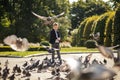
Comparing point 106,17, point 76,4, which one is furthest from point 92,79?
point 76,4

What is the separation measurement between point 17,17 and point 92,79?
49.1m

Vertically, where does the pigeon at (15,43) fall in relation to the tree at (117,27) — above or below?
above

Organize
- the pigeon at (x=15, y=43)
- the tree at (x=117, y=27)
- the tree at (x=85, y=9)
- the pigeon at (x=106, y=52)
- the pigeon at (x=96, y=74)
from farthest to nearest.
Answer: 1. the tree at (x=85, y=9)
2. the tree at (x=117, y=27)
3. the pigeon at (x=15, y=43)
4. the pigeon at (x=106, y=52)
5. the pigeon at (x=96, y=74)

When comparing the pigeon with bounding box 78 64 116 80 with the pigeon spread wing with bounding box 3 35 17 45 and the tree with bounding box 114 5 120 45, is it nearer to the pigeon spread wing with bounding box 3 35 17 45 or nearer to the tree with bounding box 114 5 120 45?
the pigeon spread wing with bounding box 3 35 17 45

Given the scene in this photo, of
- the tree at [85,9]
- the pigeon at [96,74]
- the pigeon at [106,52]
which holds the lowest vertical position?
the tree at [85,9]

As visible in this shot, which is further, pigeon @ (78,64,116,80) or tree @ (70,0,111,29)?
tree @ (70,0,111,29)

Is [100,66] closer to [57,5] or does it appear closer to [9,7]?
[9,7]

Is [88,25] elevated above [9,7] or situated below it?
below

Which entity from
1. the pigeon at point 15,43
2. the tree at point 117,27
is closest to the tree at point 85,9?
the tree at point 117,27

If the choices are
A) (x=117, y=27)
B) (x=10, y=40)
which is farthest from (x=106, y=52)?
(x=117, y=27)

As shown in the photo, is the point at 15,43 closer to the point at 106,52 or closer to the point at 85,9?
the point at 106,52

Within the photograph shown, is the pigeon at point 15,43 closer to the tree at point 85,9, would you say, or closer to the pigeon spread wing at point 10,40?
the pigeon spread wing at point 10,40

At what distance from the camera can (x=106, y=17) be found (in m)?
38.7

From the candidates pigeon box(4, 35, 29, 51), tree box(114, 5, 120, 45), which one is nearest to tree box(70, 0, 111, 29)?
tree box(114, 5, 120, 45)
